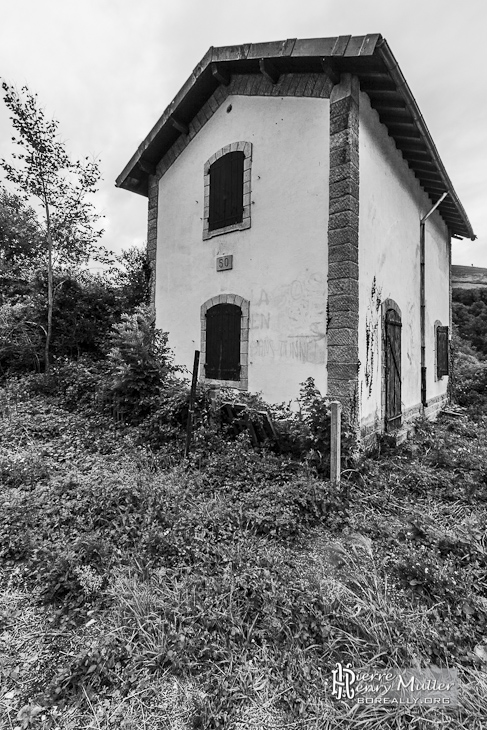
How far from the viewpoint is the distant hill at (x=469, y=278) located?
20.2 m

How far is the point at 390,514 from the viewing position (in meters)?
4.07

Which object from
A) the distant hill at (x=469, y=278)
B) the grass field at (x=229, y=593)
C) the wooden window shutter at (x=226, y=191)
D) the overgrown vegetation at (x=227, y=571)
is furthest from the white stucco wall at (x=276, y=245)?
the distant hill at (x=469, y=278)

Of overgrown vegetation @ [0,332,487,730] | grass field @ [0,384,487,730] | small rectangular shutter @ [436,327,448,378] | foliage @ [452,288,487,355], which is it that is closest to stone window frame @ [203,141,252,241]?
overgrown vegetation @ [0,332,487,730]

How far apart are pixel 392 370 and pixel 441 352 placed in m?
4.38

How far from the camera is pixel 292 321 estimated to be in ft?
19.2

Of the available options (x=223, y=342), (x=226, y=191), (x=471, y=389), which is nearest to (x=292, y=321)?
(x=223, y=342)

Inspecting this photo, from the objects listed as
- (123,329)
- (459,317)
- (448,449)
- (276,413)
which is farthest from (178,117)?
(459,317)

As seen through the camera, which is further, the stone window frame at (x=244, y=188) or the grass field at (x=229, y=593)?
the stone window frame at (x=244, y=188)

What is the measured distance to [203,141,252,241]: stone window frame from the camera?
21.3 ft

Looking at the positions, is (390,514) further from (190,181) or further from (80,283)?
(80,283)

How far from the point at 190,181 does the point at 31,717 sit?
27.2ft

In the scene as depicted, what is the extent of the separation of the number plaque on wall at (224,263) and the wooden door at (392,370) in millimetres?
3044

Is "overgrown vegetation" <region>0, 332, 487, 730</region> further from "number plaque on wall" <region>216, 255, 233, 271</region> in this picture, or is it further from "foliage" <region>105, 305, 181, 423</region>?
"number plaque on wall" <region>216, 255, 233, 271</region>

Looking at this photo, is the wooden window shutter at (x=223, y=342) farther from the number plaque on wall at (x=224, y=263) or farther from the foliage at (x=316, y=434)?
the foliage at (x=316, y=434)
